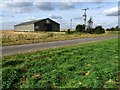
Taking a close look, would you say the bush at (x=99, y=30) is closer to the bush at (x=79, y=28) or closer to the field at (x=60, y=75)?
the bush at (x=79, y=28)

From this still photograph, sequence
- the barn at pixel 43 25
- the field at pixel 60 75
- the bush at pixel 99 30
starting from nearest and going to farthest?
the field at pixel 60 75 → the bush at pixel 99 30 → the barn at pixel 43 25

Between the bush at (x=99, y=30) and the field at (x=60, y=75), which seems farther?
the bush at (x=99, y=30)

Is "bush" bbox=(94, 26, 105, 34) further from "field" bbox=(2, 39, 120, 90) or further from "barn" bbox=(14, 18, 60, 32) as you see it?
"field" bbox=(2, 39, 120, 90)

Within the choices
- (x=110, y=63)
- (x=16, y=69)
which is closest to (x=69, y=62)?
(x=110, y=63)

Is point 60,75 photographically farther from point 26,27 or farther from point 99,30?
point 26,27

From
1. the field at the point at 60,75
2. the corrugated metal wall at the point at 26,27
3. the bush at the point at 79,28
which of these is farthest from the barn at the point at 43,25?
the field at the point at 60,75

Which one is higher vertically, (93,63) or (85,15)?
(85,15)

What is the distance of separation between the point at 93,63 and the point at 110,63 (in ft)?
2.66

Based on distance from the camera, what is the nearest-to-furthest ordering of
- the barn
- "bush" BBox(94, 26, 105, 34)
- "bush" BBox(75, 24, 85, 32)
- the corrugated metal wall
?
"bush" BBox(94, 26, 105, 34), "bush" BBox(75, 24, 85, 32), the barn, the corrugated metal wall

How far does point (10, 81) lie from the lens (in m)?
8.83

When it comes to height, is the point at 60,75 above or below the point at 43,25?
below

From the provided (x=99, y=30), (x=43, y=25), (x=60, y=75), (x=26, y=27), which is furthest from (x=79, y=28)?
(x=60, y=75)

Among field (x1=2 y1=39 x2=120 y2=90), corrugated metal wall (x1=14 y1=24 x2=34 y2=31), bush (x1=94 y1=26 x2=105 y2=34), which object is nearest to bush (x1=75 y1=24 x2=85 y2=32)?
bush (x1=94 y1=26 x2=105 y2=34)

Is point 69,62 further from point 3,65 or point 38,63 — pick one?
point 3,65
